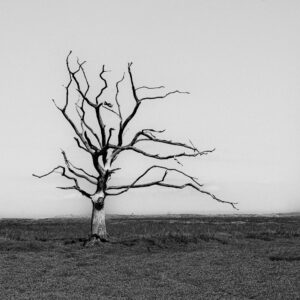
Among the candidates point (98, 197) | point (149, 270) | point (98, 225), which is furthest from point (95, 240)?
point (149, 270)

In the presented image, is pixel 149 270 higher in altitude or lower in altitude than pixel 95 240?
lower

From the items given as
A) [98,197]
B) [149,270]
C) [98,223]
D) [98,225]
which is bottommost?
[149,270]

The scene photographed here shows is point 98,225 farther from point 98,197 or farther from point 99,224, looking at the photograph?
point 98,197

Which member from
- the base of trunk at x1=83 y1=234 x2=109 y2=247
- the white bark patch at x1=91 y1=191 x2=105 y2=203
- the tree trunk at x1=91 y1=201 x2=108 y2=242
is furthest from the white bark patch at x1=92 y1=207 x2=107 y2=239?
the white bark patch at x1=91 y1=191 x2=105 y2=203

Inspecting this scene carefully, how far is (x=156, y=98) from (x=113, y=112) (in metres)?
3.28

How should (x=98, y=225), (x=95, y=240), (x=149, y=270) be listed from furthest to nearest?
(x=98, y=225) → (x=95, y=240) → (x=149, y=270)

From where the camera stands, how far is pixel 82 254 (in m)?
24.9

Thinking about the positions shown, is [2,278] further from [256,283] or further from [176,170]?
[176,170]

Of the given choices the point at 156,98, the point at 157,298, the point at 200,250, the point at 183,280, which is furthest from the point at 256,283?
the point at 156,98

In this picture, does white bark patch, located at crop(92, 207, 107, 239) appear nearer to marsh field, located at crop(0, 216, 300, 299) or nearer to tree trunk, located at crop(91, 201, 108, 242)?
tree trunk, located at crop(91, 201, 108, 242)

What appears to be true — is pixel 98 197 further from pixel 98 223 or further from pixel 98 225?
pixel 98 225

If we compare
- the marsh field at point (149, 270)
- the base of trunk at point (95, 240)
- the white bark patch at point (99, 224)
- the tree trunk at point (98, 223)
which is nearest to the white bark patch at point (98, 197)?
the tree trunk at point (98, 223)

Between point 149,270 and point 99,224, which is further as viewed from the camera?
point 99,224

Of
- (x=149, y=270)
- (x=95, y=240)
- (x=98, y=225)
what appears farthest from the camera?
(x=98, y=225)
